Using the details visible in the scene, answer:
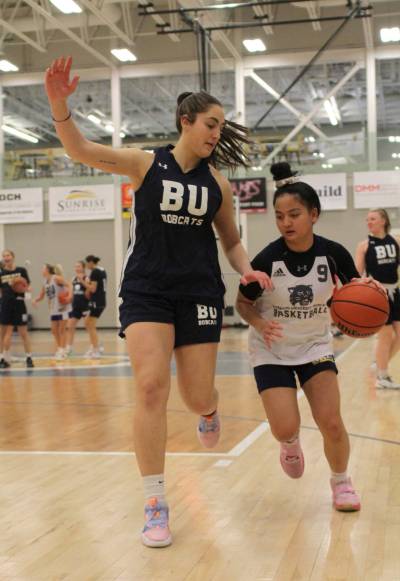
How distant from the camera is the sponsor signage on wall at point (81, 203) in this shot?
23438 millimetres

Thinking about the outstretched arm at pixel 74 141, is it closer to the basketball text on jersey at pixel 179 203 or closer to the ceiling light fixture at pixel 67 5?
the basketball text on jersey at pixel 179 203

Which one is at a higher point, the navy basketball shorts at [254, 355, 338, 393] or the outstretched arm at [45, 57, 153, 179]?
the outstretched arm at [45, 57, 153, 179]

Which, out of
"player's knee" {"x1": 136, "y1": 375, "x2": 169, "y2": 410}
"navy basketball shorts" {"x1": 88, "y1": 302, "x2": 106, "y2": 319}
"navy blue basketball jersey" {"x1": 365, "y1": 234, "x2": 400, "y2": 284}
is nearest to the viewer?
"player's knee" {"x1": 136, "y1": 375, "x2": 169, "y2": 410}

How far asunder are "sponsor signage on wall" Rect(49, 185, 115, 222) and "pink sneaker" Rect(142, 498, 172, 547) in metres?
20.3

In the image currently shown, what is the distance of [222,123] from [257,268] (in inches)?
27.2

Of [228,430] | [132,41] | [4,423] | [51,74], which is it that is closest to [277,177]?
[51,74]

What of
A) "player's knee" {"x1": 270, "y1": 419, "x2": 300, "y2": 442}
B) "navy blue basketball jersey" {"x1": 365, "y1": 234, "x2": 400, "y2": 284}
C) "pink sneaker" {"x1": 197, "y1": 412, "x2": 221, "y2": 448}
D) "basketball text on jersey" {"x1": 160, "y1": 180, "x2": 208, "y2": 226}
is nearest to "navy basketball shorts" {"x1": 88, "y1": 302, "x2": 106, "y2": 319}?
"navy blue basketball jersey" {"x1": 365, "y1": 234, "x2": 400, "y2": 284}

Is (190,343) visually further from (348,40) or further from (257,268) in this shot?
(348,40)

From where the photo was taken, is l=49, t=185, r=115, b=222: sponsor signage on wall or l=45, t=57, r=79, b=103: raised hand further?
l=49, t=185, r=115, b=222: sponsor signage on wall

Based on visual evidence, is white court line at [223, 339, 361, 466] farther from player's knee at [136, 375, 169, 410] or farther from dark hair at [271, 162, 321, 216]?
dark hair at [271, 162, 321, 216]

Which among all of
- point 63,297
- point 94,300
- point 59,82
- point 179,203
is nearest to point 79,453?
point 179,203

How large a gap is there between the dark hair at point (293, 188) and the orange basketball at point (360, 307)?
41 centimetres

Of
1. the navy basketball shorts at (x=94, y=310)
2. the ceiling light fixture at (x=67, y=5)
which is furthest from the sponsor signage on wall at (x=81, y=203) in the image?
the navy basketball shorts at (x=94, y=310)

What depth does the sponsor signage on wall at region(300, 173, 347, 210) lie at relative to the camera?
21906 mm
